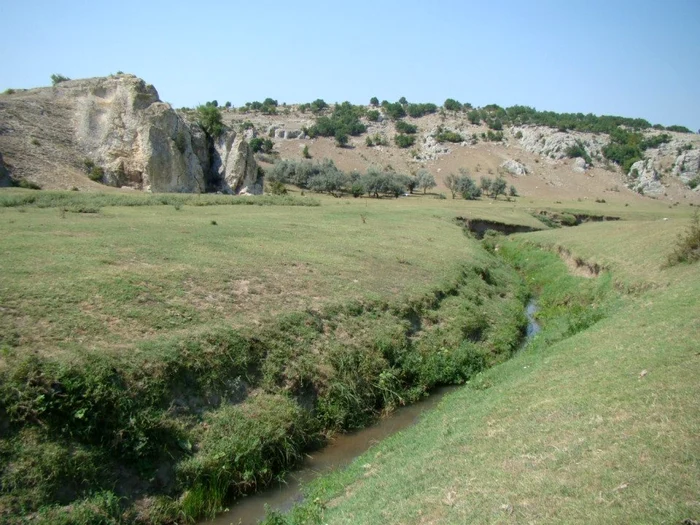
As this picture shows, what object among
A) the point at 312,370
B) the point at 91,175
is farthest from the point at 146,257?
the point at 91,175

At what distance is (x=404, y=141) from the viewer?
136 metres

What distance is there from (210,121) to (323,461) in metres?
58.5

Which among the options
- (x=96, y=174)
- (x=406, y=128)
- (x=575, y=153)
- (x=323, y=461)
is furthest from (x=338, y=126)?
(x=323, y=461)

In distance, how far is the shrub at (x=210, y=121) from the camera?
63.7 m

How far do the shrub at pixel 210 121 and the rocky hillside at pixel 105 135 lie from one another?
410 centimetres

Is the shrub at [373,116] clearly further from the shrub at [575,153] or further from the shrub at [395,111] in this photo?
the shrub at [575,153]

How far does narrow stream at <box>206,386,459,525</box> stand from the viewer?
10477 mm

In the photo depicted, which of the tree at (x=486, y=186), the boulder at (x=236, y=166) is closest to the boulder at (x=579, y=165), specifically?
the tree at (x=486, y=186)

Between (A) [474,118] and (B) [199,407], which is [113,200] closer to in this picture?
(B) [199,407]

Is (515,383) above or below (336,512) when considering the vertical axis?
above

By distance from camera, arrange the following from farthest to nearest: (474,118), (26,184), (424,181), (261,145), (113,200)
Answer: (474,118) < (261,145) < (424,181) < (26,184) < (113,200)

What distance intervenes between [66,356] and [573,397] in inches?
404

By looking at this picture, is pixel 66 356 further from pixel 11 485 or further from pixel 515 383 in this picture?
pixel 515 383

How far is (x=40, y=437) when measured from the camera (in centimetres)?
959
